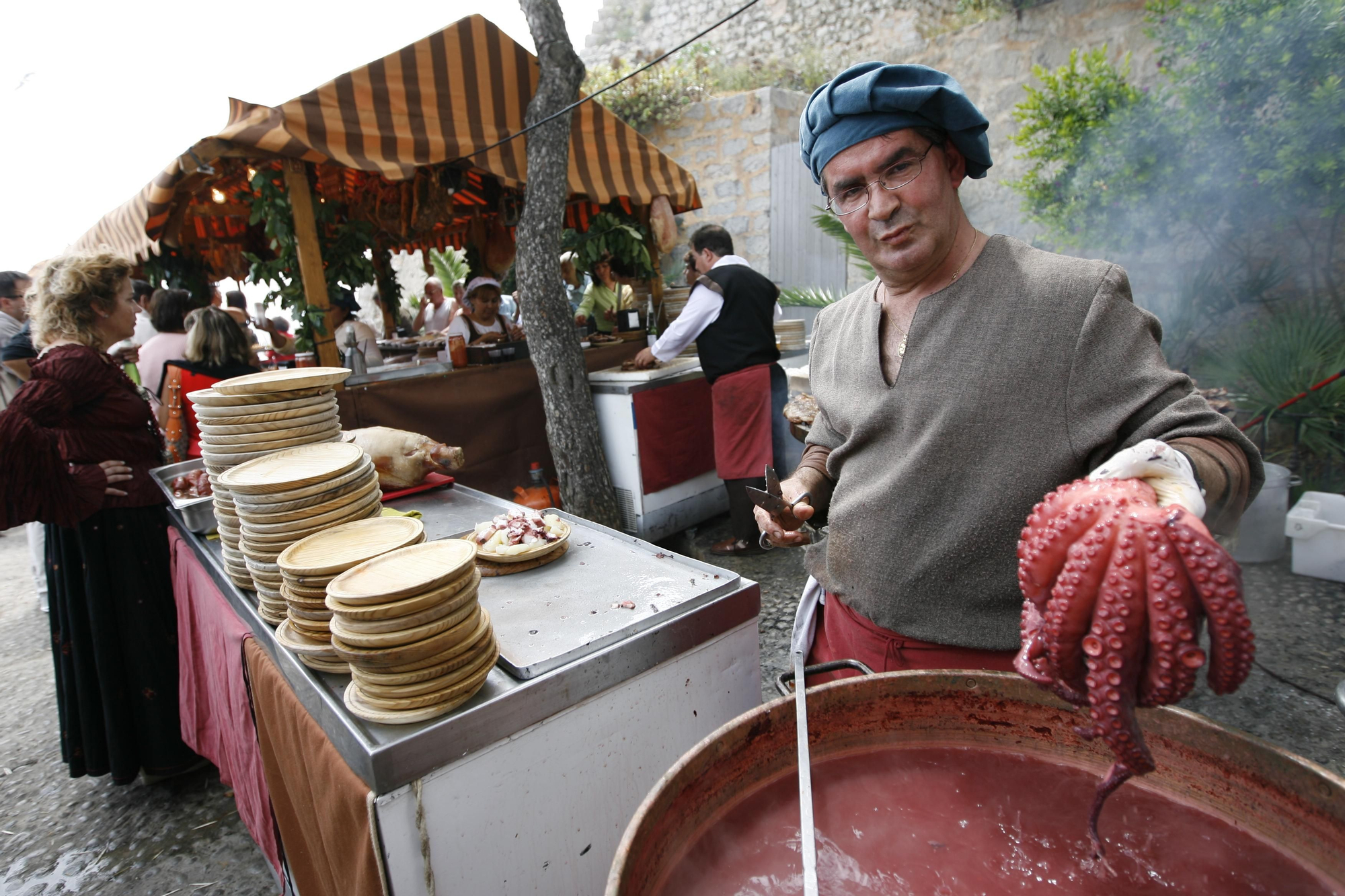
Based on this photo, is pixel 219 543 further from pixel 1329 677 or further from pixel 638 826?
pixel 1329 677

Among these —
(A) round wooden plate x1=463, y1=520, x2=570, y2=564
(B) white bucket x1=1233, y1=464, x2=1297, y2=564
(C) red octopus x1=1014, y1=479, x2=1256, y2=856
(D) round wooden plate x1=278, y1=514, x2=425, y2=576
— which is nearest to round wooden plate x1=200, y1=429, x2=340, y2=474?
(D) round wooden plate x1=278, y1=514, x2=425, y2=576

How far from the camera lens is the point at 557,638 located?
64.2 inches

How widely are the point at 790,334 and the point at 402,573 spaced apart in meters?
5.57

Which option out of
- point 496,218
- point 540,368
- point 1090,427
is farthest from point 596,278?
point 1090,427

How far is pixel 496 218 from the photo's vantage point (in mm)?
8547

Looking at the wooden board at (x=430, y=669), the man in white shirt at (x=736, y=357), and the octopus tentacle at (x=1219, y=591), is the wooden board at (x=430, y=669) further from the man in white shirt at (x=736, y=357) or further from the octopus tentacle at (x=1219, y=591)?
the man in white shirt at (x=736, y=357)

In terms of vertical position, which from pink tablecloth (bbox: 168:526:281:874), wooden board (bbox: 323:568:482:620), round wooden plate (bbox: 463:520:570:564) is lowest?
pink tablecloth (bbox: 168:526:281:874)

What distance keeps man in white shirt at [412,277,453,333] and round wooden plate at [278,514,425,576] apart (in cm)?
898

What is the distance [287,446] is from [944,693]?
2.05 m

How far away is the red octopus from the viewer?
767 mm

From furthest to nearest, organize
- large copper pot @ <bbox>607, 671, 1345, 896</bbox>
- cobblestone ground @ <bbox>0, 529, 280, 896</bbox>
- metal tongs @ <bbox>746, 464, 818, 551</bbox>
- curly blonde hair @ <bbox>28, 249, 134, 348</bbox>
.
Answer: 1. curly blonde hair @ <bbox>28, 249, 134, 348</bbox>
2. cobblestone ground @ <bbox>0, 529, 280, 896</bbox>
3. metal tongs @ <bbox>746, 464, 818, 551</bbox>
4. large copper pot @ <bbox>607, 671, 1345, 896</bbox>

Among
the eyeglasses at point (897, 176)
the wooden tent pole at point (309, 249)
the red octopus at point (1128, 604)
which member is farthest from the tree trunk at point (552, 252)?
the red octopus at point (1128, 604)

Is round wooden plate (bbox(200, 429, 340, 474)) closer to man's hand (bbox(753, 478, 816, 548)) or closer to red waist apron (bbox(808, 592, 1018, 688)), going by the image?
man's hand (bbox(753, 478, 816, 548))

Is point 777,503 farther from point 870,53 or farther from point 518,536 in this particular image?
point 870,53
